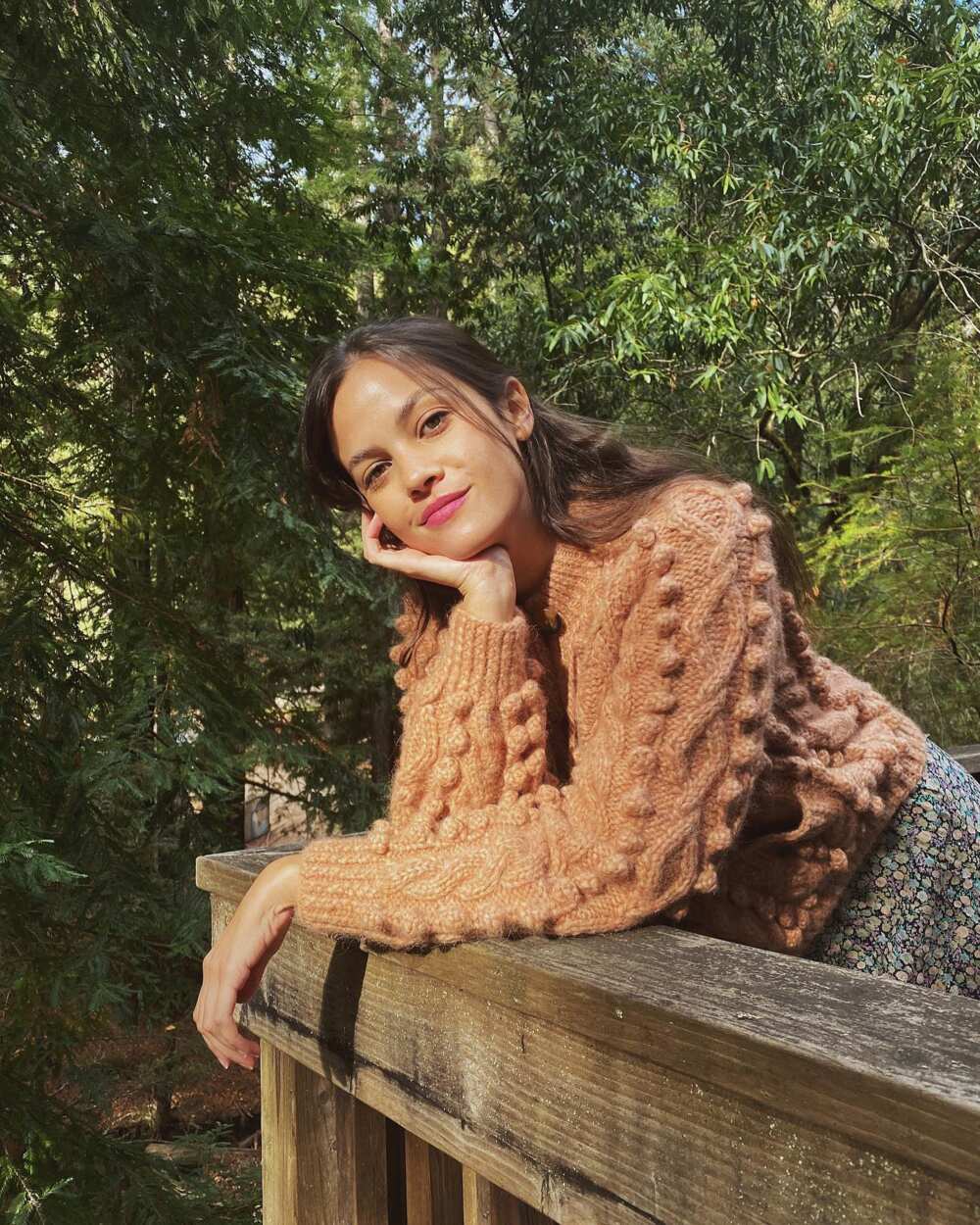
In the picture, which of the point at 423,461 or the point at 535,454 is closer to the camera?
the point at 423,461

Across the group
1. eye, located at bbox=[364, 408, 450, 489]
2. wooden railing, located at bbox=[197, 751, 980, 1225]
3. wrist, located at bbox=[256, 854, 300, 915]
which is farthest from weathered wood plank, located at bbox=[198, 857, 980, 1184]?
eye, located at bbox=[364, 408, 450, 489]

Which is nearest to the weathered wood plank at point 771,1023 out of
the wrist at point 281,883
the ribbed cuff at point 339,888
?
the ribbed cuff at point 339,888

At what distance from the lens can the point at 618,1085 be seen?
2.76 ft

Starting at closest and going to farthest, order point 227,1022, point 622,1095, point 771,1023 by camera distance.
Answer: point 771,1023 → point 622,1095 → point 227,1022

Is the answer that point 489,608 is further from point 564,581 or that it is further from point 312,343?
point 312,343

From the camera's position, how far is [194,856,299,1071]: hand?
1235 mm

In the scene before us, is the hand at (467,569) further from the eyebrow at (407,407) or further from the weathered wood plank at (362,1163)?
the weathered wood plank at (362,1163)

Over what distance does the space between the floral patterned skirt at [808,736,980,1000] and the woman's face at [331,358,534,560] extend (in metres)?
0.61

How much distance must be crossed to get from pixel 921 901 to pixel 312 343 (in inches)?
125

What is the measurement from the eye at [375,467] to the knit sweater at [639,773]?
281 millimetres

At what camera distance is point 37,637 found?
11.8 feet

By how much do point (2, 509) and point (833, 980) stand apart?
11.9 feet

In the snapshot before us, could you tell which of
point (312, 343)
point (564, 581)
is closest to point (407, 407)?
point (564, 581)

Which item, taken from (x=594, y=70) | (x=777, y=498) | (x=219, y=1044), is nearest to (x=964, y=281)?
(x=777, y=498)
